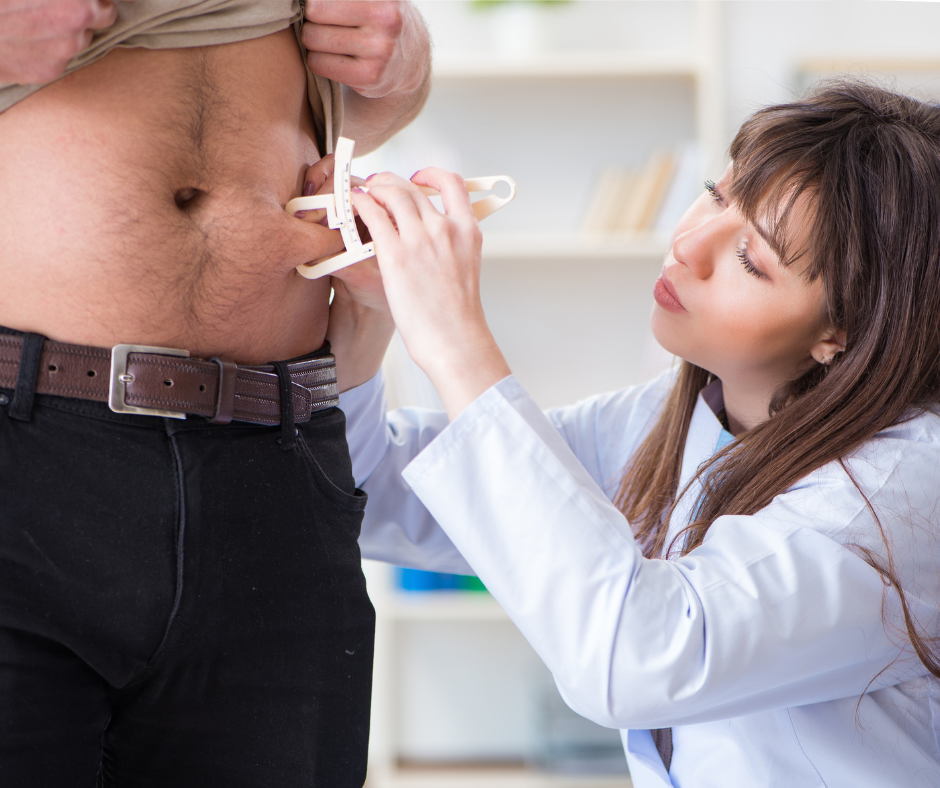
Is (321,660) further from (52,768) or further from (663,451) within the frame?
(663,451)

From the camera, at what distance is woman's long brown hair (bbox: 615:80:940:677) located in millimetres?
990

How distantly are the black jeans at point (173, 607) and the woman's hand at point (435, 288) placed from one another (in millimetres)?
145

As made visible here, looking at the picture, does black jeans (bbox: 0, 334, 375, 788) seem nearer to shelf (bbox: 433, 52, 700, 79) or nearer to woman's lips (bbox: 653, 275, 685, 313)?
woman's lips (bbox: 653, 275, 685, 313)

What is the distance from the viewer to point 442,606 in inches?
96.3

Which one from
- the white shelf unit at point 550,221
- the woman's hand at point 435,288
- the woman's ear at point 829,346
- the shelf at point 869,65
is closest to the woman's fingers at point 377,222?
the woman's hand at point 435,288

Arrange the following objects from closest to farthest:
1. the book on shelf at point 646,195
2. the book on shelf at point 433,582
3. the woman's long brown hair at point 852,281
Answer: the woman's long brown hair at point 852,281
the book on shelf at point 646,195
the book on shelf at point 433,582

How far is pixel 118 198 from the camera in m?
0.72

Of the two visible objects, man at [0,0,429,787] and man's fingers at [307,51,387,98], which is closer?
man at [0,0,429,787]

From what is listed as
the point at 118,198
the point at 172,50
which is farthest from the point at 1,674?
the point at 172,50

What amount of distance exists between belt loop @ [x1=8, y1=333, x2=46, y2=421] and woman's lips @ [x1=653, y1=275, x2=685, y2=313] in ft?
2.45

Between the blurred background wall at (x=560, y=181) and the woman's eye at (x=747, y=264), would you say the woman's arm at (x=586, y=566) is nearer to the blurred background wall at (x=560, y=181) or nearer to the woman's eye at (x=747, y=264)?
the woman's eye at (x=747, y=264)

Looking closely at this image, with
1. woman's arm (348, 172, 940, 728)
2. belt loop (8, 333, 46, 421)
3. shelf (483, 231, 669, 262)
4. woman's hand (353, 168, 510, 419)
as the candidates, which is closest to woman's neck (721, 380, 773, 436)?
woman's arm (348, 172, 940, 728)

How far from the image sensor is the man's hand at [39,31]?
65 cm

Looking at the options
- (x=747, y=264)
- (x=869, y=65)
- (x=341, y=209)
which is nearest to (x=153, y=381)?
(x=341, y=209)
